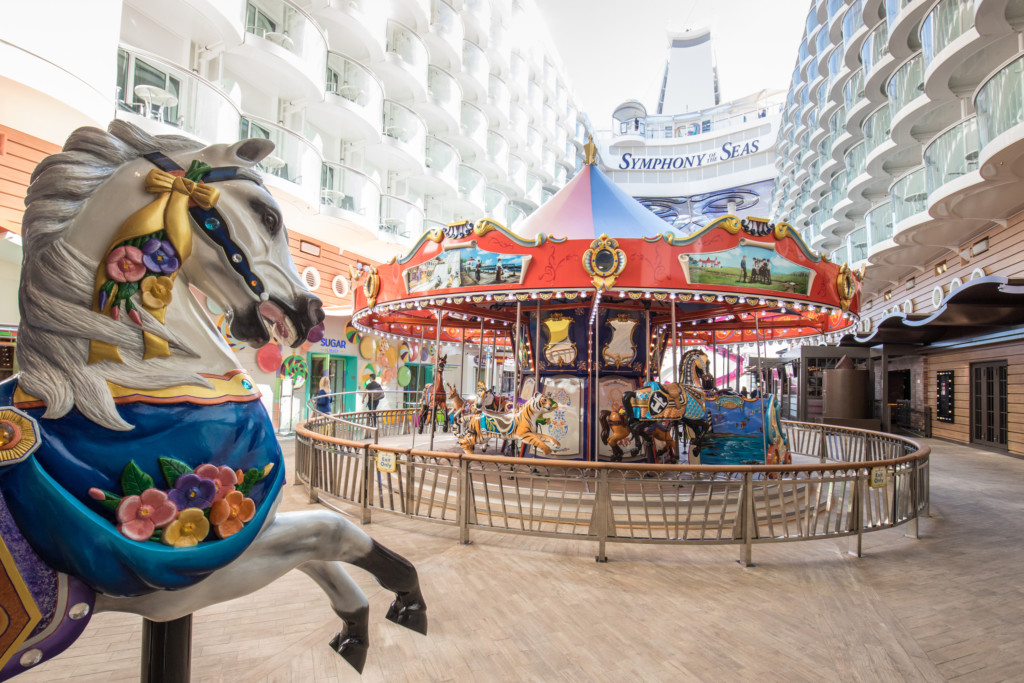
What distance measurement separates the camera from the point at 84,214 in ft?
5.02

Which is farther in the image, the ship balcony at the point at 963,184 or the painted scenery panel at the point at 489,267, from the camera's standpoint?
the ship balcony at the point at 963,184

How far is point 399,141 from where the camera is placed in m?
18.6

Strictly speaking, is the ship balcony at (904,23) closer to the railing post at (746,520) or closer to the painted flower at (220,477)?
the railing post at (746,520)

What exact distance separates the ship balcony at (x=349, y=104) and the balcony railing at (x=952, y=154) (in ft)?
49.0

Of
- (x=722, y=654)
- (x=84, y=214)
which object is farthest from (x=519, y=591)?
(x=84, y=214)

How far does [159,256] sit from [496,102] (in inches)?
1168

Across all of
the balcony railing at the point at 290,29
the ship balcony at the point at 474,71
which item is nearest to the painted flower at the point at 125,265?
the balcony railing at the point at 290,29

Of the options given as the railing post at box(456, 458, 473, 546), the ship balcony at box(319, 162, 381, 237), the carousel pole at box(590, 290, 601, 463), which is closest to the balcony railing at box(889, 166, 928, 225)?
the carousel pole at box(590, 290, 601, 463)

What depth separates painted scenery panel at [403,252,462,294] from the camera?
7109 mm

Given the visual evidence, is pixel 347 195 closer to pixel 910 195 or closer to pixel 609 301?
pixel 609 301

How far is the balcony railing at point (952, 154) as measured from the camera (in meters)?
12.1

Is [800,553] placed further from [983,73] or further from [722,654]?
[983,73]

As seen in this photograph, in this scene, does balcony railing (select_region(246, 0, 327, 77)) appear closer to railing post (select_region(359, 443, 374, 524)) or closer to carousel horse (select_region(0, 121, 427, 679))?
railing post (select_region(359, 443, 374, 524))

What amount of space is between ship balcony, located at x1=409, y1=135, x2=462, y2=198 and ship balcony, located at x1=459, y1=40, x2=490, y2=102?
5.66 metres
